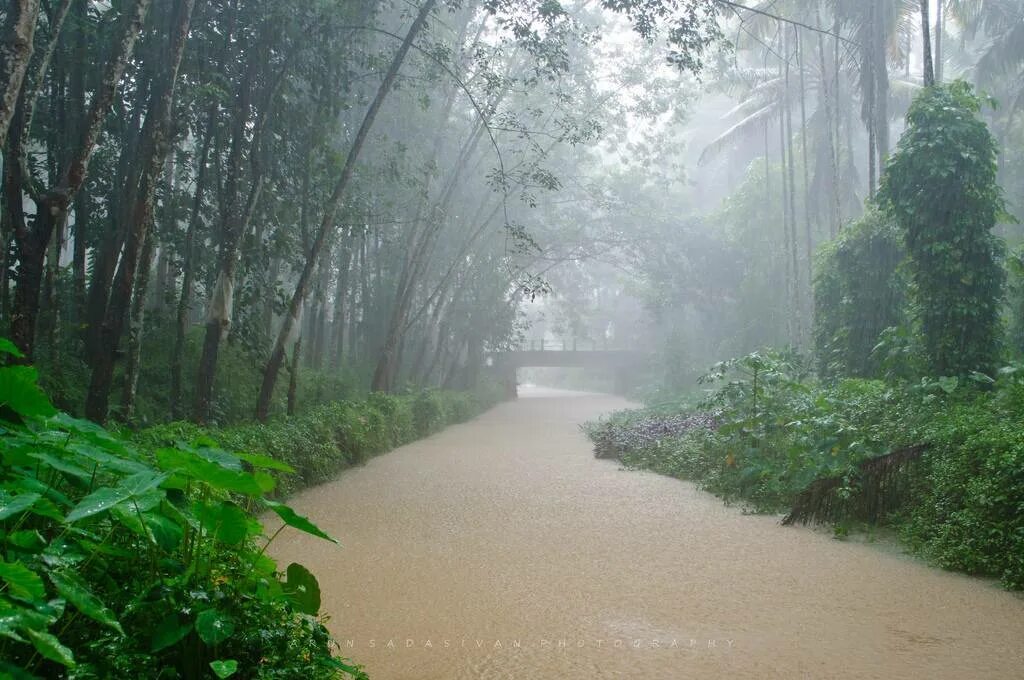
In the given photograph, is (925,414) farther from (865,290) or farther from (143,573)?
(865,290)

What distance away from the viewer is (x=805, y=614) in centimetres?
337

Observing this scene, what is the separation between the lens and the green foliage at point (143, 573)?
1.64m

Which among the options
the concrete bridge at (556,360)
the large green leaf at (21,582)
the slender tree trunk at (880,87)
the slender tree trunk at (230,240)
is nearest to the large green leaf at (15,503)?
the large green leaf at (21,582)

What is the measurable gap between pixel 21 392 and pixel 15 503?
580mm

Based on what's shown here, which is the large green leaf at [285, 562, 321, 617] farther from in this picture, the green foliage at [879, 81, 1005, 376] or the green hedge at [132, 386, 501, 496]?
the green foliage at [879, 81, 1005, 376]

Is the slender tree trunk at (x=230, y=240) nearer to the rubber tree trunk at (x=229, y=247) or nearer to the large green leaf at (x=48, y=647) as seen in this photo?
the rubber tree trunk at (x=229, y=247)

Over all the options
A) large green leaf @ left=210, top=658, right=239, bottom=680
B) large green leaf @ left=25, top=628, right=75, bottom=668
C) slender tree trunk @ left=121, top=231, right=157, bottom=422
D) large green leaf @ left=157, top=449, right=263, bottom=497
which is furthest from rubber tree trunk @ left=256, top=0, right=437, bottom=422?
large green leaf @ left=25, top=628, right=75, bottom=668

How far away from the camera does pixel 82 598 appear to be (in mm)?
1558

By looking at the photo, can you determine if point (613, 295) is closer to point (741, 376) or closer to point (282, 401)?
point (741, 376)

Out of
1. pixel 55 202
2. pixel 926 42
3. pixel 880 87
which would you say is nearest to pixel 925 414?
pixel 926 42

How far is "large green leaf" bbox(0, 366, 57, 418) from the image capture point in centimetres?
206

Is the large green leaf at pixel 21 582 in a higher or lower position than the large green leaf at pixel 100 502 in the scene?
lower

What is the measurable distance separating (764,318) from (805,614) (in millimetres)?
20235

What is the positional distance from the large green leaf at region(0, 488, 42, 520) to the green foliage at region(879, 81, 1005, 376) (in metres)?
5.90
